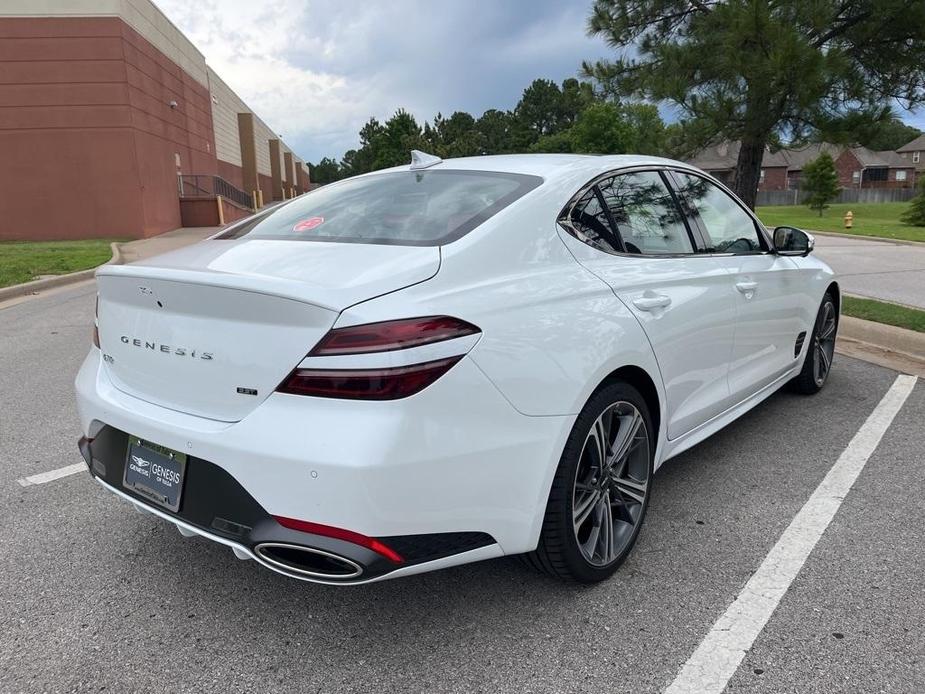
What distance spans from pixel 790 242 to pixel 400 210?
8.75 feet

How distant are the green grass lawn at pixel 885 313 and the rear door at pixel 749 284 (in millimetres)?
3096

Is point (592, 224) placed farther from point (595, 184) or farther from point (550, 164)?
point (550, 164)

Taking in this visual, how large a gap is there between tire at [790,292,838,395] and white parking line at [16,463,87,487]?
4493 mm

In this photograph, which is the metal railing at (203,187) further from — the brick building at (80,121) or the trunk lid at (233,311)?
the trunk lid at (233,311)

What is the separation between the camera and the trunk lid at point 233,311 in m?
2.10

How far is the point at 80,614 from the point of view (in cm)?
255

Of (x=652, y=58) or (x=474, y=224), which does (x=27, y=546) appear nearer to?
(x=474, y=224)

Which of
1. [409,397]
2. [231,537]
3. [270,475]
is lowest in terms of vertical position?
[231,537]

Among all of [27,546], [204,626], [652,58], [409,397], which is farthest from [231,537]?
[652,58]

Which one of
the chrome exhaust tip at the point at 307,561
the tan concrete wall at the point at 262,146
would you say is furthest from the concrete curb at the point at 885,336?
the tan concrete wall at the point at 262,146

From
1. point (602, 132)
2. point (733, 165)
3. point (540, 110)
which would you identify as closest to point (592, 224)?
point (602, 132)

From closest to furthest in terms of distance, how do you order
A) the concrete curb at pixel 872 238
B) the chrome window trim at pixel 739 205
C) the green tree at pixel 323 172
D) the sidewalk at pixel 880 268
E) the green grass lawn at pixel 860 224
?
1. the chrome window trim at pixel 739 205
2. the sidewalk at pixel 880 268
3. the concrete curb at pixel 872 238
4. the green grass lawn at pixel 860 224
5. the green tree at pixel 323 172

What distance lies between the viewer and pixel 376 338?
2.02 meters

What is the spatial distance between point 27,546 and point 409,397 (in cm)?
212
